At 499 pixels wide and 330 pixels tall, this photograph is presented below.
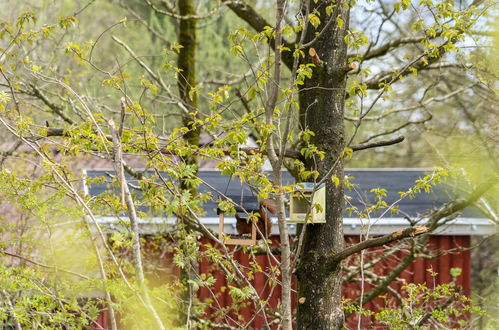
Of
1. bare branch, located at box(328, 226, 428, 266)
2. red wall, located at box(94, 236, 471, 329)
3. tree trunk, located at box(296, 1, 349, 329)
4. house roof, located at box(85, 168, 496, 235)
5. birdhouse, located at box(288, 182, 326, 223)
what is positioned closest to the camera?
bare branch, located at box(328, 226, 428, 266)

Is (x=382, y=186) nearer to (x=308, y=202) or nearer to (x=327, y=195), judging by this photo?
(x=327, y=195)

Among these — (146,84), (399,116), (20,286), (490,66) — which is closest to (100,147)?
(146,84)

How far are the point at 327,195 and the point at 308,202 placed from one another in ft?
0.84

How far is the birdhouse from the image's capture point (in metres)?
4.48

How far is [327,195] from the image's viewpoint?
4.91 meters

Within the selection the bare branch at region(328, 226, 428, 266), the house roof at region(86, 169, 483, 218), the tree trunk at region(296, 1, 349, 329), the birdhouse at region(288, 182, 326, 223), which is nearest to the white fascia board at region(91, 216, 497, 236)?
the house roof at region(86, 169, 483, 218)

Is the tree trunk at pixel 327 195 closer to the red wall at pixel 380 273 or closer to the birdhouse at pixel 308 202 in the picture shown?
the birdhouse at pixel 308 202

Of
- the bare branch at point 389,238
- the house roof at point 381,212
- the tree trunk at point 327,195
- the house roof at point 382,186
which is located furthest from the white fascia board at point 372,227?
the bare branch at point 389,238

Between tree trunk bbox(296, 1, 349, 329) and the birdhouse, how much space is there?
0.13 meters

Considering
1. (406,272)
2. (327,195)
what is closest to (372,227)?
(406,272)

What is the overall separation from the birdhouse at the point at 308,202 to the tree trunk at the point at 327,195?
0.13m

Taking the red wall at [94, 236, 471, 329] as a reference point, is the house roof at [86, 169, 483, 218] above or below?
above

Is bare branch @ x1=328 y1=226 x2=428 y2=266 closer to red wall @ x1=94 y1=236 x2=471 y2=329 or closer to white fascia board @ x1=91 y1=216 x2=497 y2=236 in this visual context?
white fascia board @ x1=91 y1=216 x2=497 y2=236

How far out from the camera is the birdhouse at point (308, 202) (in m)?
4.48
